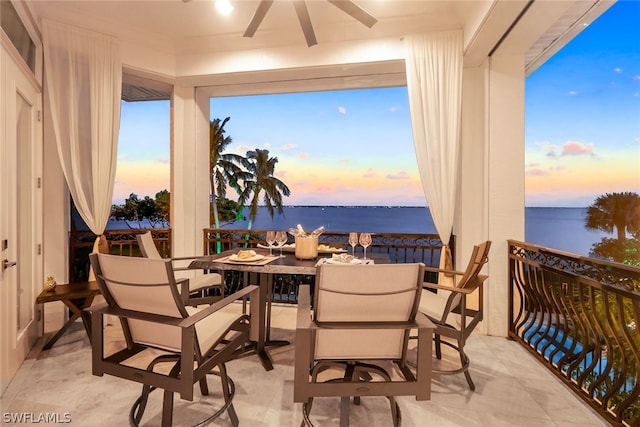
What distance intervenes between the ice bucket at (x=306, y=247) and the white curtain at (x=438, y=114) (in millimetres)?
1521

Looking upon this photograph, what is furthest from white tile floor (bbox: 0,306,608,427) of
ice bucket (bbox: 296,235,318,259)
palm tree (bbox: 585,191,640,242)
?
palm tree (bbox: 585,191,640,242)

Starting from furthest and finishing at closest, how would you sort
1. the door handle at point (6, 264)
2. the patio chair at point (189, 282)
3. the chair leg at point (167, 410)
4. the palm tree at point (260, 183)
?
the palm tree at point (260, 183)
the patio chair at point (189, 282)
the door handle at point (6, 264)
the chair leg at point (167, 410)

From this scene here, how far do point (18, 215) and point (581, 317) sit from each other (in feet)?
14.6

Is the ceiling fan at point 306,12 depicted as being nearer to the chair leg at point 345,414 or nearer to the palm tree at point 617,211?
the chair leg at point 345,414

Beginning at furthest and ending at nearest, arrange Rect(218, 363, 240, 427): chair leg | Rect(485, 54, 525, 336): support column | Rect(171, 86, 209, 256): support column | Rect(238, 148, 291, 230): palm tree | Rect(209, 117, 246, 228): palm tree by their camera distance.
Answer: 1. Rect(238, 148, 291, 230): palm tree
2. Rect(209, 117, 246, 228): palm tree
3. Rect(171, 86, 209, 256): support column
4. Rect(485, 54, 525, 336): support column
5. Rect(218, 363, 240, 427): chair leg

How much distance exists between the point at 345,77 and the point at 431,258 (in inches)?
94.5

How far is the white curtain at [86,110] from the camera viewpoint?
3.00 m

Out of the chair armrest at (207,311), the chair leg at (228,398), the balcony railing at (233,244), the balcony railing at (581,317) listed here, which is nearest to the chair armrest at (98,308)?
the chair armrest at (207,311)

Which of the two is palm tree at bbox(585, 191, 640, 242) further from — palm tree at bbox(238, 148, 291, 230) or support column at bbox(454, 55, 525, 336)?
palm tree at bbox(238, 148, 291, 230)

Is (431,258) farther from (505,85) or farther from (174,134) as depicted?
(174,134)

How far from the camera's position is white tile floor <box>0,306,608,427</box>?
174 cm

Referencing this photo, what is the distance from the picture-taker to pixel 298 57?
11.3 ft

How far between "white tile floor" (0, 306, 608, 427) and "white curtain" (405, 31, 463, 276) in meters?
1.30

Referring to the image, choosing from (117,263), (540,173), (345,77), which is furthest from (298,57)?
(540,173)
